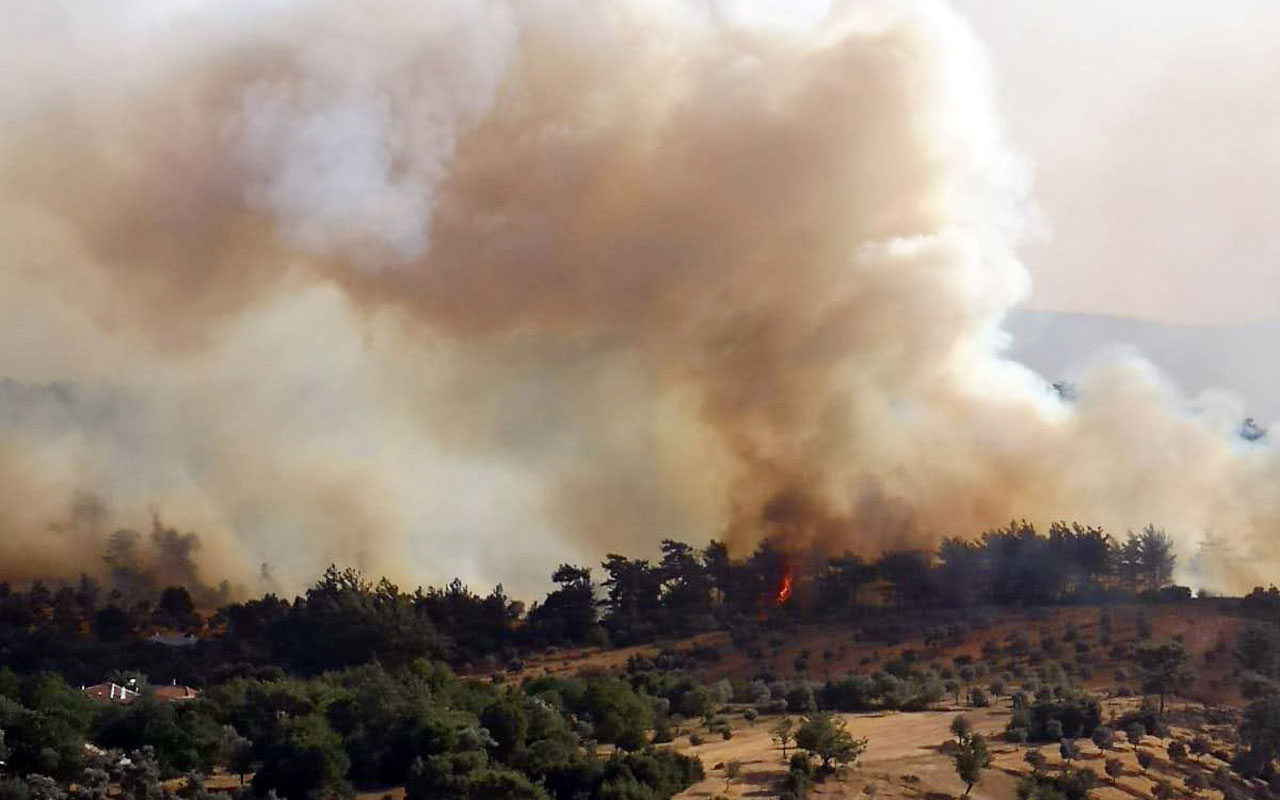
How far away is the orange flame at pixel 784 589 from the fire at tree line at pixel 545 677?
74mm

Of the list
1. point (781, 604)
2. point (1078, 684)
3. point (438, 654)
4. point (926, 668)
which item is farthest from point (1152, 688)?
point (438, 654)

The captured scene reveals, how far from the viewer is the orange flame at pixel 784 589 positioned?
46.2m

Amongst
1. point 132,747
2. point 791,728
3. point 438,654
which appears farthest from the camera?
point 438,654

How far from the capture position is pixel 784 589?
4653 centimetres

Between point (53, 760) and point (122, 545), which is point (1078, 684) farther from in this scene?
point (122, 545)

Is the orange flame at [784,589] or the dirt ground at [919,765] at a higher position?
the orange flame at [784,589]

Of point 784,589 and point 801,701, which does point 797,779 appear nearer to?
point 801,701

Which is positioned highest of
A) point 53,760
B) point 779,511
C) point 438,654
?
point 779,511

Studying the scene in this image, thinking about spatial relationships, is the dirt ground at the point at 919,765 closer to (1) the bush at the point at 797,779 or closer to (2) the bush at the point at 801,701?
(1) the bush at the point at 797,779

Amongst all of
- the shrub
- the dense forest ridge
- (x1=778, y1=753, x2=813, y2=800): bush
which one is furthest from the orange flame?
(x1=778, y1=753, x2=813, y2=800): bush

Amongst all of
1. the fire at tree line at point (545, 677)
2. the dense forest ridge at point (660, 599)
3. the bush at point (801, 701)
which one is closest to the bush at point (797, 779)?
the fire at tree line at point (545, 677)

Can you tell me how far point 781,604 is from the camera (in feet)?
151

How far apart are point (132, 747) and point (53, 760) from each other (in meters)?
2.51

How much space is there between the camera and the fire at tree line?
82.2ft
